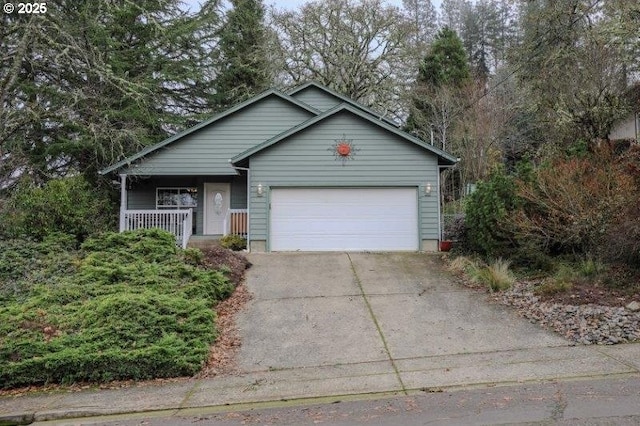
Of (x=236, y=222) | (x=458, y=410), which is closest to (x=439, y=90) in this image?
(x=236, y=222)

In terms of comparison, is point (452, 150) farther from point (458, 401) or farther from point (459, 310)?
point (458, 401)

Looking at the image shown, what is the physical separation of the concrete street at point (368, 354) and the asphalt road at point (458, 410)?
16 centimetres

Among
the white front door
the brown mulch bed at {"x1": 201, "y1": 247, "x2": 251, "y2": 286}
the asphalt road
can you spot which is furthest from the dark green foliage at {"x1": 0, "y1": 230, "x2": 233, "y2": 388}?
the white front door

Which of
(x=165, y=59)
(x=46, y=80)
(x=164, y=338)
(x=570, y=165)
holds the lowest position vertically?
(x=164, y=338)

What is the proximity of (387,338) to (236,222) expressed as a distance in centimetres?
866

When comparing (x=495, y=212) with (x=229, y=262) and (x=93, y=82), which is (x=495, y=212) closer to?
(x=229, y=262)

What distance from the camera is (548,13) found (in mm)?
13773

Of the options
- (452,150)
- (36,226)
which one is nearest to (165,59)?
(36,226)

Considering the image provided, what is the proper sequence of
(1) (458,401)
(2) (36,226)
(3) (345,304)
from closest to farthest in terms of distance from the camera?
(1) (458,401), (3) (345,304), (2) (36,226)

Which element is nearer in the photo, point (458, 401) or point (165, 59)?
point (458, 401)

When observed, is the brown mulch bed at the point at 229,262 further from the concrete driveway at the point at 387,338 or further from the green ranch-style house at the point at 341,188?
the green ranch-style house at the point at 341,188

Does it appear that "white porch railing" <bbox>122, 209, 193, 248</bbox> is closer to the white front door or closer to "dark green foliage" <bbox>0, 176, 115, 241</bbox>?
"dark green foliage" <bbox>0, 176, 115, 241</bbox>

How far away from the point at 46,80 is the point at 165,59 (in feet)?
18.8

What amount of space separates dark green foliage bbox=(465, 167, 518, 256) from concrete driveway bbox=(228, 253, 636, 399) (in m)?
1.32
